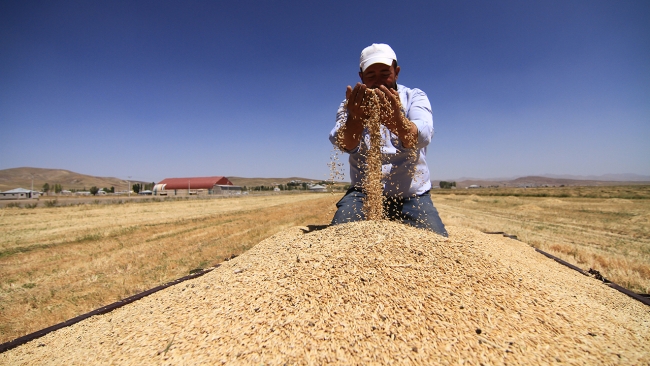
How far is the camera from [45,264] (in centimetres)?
558

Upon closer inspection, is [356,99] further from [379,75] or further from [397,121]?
[379,75]

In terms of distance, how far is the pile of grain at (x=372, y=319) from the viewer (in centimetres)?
136

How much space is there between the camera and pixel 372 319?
151cm

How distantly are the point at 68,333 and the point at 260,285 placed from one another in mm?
1253

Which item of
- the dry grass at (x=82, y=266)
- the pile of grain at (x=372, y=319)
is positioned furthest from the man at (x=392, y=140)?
the pile of grain at (x=372, y=319)

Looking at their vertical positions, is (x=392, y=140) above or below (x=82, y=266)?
above

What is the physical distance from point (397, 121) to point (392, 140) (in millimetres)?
477

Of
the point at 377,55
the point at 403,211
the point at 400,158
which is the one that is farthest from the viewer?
the point at 403,211

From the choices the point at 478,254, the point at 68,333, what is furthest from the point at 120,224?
the point at 478,254

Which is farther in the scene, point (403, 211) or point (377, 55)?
point (403, 211)

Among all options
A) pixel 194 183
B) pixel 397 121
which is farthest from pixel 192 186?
pixel 397 121

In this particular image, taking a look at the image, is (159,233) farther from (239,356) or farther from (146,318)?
(239,356)

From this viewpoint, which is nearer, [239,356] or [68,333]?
[239,356]

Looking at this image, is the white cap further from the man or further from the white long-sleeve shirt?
the white long-sleeve shirt
